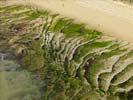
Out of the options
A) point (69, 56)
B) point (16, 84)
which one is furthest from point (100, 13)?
point (16, 84)

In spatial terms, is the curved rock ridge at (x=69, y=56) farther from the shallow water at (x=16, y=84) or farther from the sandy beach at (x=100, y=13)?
the sandy beach at (x=100, y=13)

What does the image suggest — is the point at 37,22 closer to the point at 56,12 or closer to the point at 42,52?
the point at 56,12

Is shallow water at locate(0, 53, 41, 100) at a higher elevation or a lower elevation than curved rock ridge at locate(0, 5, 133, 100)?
lower

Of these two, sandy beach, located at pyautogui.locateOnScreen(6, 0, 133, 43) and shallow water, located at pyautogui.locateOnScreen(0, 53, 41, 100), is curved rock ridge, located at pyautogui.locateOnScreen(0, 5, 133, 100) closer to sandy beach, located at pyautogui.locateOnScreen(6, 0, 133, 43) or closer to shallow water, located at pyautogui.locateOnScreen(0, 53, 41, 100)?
shallow water, located at pyautogui.locateOnScreen(0, 53, 41, 100)

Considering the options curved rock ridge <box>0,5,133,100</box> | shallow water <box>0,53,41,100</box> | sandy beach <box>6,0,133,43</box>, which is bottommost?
shallow water <box>0,53,41,100</box>

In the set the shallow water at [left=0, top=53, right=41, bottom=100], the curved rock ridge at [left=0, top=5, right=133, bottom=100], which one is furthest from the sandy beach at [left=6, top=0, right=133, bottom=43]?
the shallow water at [left=0, top=53, right=41, bottom=100]
